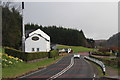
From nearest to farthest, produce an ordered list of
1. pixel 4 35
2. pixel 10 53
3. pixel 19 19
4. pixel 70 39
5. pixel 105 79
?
pixel 105 79
pixel 10 53
pixel 4 35
pixel 19 19
pixel 70 39

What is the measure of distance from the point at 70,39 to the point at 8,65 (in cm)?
13131

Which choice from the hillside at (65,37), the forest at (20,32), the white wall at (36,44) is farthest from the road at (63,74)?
the hillside at (65,37)

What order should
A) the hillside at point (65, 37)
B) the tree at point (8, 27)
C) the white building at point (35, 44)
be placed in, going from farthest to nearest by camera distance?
the hillside at point (65, 37)
the white building at point (35, 44)
the tree at point (8, 27)

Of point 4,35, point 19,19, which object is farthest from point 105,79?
point 19,19

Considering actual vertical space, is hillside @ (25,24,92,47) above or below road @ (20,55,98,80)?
above

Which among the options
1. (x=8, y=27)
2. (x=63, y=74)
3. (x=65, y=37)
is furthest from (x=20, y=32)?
(x=65, y=37)

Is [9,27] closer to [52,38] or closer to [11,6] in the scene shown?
[11,6]

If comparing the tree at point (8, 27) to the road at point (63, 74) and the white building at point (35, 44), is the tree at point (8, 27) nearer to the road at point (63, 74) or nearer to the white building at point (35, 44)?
the white building at point (35, 44)

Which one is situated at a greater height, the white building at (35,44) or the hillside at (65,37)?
the hillside at (65,37)

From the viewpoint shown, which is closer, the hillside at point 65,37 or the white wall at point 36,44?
the white wall at point 36,44

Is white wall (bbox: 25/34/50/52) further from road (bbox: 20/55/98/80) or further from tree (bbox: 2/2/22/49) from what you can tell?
road (bbox: 20/55/98/80)

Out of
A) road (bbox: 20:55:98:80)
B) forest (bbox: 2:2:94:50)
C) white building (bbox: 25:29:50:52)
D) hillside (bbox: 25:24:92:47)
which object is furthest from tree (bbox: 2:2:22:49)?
hillside (bbox: 25:24:92:47)

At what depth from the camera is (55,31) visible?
163m

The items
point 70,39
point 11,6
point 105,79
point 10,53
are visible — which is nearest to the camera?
point 105,79
